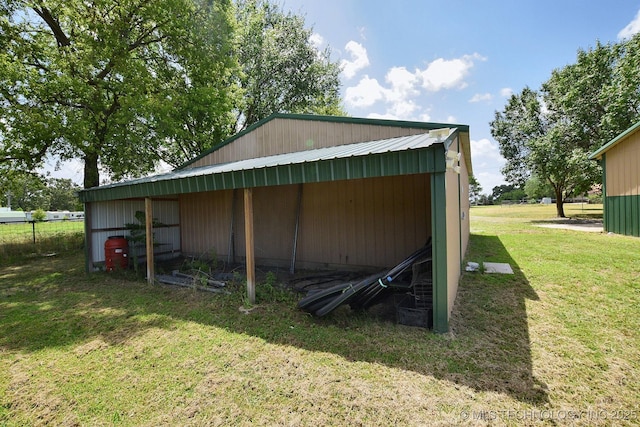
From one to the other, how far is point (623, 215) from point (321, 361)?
11870mm

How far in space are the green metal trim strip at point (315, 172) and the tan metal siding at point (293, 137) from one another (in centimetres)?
269

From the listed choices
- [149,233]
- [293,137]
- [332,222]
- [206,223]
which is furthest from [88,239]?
[332,222]

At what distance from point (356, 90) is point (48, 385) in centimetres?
1608

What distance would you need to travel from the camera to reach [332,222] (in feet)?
22.1

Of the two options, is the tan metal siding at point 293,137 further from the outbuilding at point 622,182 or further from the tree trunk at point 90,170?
the outbuilding at point 622,182

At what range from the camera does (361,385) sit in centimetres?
247

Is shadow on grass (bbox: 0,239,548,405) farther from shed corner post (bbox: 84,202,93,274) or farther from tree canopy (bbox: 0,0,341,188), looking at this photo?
tree canopy (bbox: 0,0,341,188)

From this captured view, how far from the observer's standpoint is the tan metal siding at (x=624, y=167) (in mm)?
8828

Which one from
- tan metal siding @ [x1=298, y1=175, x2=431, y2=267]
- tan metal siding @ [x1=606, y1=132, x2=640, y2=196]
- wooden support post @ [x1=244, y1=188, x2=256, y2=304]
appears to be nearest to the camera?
wooden support post @ [x1=244, y1=188, x2=256, y2=304]

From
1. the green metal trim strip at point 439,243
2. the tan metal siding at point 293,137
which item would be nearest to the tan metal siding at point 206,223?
the tan metal siding at point 293,137

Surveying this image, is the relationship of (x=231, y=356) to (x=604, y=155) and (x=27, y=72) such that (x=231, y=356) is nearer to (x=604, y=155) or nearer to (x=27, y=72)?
(x=27, y=72)

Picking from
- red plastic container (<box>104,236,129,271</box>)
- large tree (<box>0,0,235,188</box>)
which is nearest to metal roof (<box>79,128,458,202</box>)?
red plastic container (<box>104,236,129,271</box>)

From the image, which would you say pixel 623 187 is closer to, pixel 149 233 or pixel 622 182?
pixel 622 182

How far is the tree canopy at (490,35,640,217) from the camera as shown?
13.2 meters
